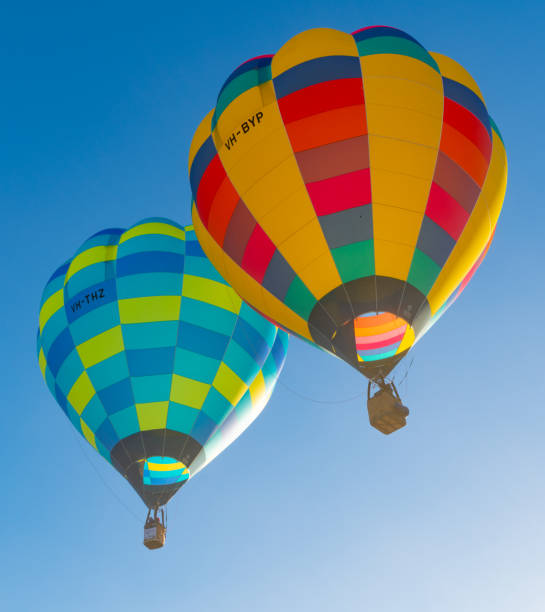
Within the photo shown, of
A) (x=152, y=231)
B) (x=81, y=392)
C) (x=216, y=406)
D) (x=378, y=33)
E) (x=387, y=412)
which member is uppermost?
(x=378, y=33)

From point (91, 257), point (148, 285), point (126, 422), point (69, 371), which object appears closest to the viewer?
point (126, 422)

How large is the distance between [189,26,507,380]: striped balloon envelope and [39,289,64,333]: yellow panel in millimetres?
3729

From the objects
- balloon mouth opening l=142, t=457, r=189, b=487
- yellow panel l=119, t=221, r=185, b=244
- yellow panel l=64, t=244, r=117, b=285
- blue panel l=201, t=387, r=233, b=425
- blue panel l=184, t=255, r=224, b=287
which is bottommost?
balloon mouth opening l=142, t=457, r=189, b=487

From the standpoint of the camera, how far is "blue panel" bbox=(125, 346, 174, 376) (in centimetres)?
1068

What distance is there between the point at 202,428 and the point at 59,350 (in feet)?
8.13

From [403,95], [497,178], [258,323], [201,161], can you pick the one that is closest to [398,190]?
[403,95]

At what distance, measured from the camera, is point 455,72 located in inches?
364

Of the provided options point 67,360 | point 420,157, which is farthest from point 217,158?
point 67,360

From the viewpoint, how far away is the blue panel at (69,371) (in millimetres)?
11008

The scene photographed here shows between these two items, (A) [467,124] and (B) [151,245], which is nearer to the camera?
(A) [467,124]

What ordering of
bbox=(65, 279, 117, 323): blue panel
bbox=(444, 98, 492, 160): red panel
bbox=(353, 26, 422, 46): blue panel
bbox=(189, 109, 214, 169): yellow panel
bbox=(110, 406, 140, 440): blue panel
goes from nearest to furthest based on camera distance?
1. bbox=(444, 98, 492, 160): red panel
2. bbox=(353, 26, 422, 46): blue panel
3. bbox=(189, 109, 214, 169): yellow panel
4. bbox=(110, 406, 140, 440): blue panel
5. bbox=(65, 279, 117, 323): blue panel

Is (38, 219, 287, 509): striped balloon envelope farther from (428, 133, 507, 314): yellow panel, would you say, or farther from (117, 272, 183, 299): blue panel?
(428, 133, 507, 314): yellow panel

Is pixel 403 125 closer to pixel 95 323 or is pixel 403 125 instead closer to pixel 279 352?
pixel 279 352

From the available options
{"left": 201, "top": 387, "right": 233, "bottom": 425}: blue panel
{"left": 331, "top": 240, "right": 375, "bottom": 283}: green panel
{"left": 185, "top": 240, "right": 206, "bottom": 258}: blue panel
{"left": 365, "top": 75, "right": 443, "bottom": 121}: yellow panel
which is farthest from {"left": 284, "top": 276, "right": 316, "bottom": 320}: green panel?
{"left": 185, "top": 240, "right": 206, "bottom": 258}: blue panel
